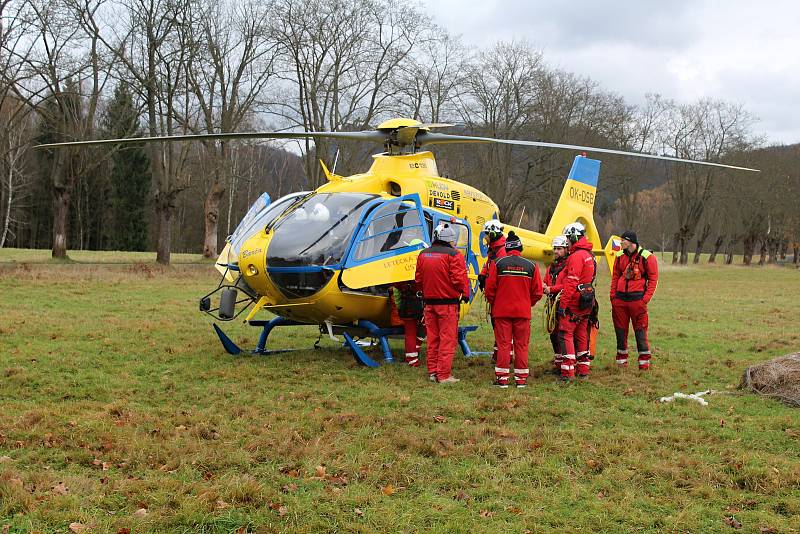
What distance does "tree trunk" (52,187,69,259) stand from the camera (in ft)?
93.0

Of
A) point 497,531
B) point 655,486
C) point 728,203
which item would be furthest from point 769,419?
point 728,203

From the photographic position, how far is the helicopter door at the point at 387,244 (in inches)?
367

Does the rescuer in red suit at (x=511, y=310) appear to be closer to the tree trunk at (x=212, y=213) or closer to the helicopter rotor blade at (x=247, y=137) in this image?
the helicopter rotor blade at (x=247, y=137)

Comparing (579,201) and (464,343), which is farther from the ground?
(579,201)

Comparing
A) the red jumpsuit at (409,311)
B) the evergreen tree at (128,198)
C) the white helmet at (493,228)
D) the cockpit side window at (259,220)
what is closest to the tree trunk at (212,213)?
the cockpit side window at (259,220)

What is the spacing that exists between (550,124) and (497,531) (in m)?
38.0

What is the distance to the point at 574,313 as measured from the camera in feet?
30.5

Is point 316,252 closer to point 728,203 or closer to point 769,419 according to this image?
point 769,419

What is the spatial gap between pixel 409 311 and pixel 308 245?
6.33ft

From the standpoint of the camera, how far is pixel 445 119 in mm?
40656

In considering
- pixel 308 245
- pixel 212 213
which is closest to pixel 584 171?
pixel 308 245

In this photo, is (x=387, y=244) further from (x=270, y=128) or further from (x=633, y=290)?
(x=270, y=128)

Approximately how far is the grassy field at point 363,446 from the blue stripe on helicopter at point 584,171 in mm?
4365

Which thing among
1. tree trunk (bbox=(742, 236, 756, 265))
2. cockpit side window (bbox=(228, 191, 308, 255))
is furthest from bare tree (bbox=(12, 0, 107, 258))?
tree trunk (bbox=(742, 236, 756, 265))
